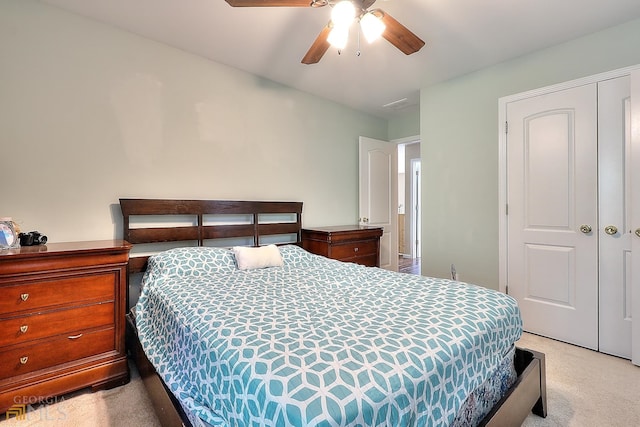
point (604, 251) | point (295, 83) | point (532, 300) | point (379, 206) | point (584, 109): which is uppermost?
point (295, 83)

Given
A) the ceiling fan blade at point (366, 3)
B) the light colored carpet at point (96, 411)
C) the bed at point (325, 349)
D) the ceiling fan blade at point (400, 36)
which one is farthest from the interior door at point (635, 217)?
→ the light colored carpet at point (96, 411)

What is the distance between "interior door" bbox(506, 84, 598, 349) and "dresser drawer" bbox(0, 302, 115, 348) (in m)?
3.41

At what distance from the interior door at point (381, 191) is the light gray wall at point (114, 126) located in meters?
1.13

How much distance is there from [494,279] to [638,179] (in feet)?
4.52

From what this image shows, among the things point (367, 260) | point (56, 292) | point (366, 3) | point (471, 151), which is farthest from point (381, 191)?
point (56, 292)

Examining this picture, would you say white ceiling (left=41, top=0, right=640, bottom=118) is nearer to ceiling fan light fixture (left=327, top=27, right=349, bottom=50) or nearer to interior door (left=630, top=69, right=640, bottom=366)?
ceiling fan light fixture (left=327, top=27, right=349, bottom=50)

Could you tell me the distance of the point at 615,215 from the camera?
2.38m

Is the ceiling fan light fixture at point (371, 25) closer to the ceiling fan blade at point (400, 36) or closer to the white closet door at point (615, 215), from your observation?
the ceiling fan blade at point (400, 36)

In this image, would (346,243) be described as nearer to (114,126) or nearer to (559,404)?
(559,404)

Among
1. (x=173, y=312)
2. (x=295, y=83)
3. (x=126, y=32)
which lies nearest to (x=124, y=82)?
(x=126, y=32)

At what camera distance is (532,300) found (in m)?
2.83

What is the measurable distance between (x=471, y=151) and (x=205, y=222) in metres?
2.82

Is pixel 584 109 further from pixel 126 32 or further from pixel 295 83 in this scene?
pixel 126 32

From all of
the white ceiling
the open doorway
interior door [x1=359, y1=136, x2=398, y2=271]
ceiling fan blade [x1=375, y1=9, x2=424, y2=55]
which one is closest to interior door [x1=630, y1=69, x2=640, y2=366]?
the white ceiling
